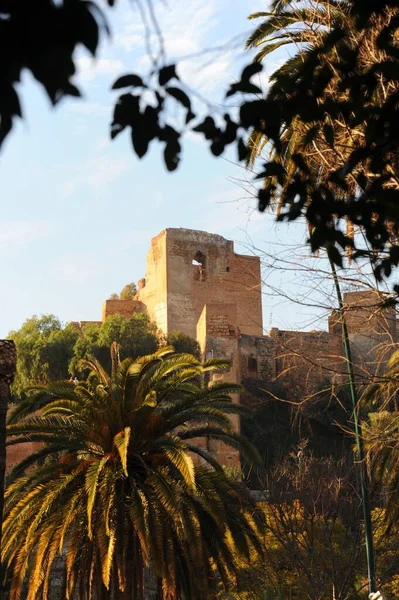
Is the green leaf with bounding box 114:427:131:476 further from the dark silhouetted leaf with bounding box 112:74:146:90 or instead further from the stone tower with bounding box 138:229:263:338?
the stone tower with bounding box 138:229:263:338

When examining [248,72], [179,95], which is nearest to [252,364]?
[248,72]

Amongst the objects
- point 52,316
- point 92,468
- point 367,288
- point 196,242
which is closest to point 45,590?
point 92,468

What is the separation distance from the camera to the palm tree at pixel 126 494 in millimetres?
14258

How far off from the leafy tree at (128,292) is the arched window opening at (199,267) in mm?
4569

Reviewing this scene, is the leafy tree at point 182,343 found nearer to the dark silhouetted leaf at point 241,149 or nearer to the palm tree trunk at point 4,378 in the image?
the palm tree trunk at point 4,378

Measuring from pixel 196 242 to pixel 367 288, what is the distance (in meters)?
40.6

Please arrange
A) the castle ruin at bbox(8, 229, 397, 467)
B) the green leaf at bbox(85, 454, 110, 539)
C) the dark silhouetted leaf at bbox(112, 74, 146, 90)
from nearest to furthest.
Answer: the dark silhouetted leaf at bbox(112, 74, 146, 90) → the green leaf at bbox(85, 454, 110, 539) → the castle ruin at bbox(8, 229, 397, 467)

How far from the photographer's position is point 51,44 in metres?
3.29

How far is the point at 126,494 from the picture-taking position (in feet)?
49.8

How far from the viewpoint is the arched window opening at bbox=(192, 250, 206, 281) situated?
49.5 metres

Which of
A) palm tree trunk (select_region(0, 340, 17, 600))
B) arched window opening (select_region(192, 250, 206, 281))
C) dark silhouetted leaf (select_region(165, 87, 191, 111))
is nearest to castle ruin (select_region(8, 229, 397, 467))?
arched window opening (select_region(192, 250, 206, 281))

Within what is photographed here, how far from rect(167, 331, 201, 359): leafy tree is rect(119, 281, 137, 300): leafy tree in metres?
9.22

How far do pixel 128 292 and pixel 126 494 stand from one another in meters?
38.2

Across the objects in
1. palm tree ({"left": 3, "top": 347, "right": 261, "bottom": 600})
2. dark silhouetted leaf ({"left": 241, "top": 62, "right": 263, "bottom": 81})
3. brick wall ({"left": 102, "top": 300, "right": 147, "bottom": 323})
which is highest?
brick wall ({"left": 102, "top": 300, "right": 147, "bottom": 323})
